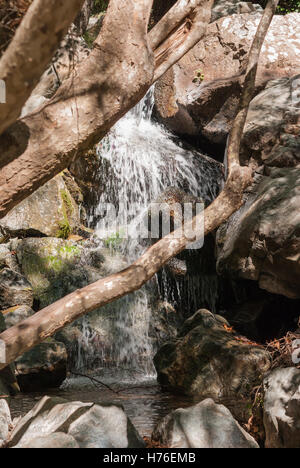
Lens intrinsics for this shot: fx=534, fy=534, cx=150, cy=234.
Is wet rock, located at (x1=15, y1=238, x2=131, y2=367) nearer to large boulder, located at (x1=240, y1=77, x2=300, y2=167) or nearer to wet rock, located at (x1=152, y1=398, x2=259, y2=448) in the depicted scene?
large boulder, located at (x1=240, y1=77, x2=300, y2=167)

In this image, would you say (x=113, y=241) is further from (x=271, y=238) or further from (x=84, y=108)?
(x=84, y=108)

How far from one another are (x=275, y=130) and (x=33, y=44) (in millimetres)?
7285

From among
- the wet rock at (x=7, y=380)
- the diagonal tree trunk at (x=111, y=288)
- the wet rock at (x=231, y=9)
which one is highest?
the wet rock at (x=231, y=9)

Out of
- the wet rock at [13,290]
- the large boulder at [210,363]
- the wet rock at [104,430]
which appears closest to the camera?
the wet rock at [104,430]

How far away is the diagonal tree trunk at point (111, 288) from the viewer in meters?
3.19

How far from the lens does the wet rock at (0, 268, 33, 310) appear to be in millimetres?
8563

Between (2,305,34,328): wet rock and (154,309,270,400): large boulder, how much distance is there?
208 centimetres

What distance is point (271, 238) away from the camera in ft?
23.2

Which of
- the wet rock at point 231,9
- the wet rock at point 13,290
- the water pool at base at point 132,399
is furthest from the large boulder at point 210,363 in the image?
the wet rock at point 231,9

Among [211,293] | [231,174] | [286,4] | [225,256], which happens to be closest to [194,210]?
[211,293]

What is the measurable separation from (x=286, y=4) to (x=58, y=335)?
1161 centimetres

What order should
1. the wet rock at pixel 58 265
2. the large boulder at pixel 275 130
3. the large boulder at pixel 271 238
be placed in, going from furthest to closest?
the wet rock at pixel 58 265 < the large boulder at pixel 275 130 < the large boulder at pixel 271 238

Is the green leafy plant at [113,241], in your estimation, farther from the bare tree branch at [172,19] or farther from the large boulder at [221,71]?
the bare tree branch at [172,19]

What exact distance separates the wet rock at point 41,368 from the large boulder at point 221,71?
6.34 metres
